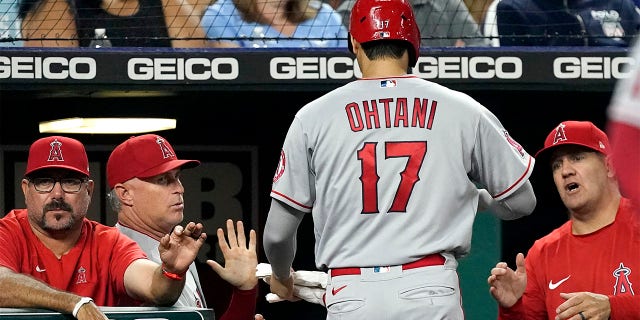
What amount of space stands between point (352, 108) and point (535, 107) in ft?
9.61

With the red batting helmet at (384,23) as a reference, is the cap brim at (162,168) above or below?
below

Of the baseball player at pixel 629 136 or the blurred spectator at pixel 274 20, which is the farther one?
the blurred spectator at pixel 274 20

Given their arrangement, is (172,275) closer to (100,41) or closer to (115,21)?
(100,41)

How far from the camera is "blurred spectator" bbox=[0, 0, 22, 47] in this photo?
5.61 metres

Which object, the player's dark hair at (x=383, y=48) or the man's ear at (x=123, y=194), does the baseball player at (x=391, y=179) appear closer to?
the player's dark hair at (x=383, y=48)

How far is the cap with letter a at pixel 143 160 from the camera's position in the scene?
14.0 ft

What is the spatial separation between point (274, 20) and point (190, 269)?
6.41 ft

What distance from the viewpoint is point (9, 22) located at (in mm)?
5730

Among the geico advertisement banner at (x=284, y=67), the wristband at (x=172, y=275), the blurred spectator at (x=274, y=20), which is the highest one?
the blurred spectator at (x=274, y=20)

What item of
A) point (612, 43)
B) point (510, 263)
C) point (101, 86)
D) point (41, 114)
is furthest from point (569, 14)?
point (41, 114)

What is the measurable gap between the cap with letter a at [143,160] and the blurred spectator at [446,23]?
1.77 meters

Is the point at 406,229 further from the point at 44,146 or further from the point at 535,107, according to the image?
the point at 535,107

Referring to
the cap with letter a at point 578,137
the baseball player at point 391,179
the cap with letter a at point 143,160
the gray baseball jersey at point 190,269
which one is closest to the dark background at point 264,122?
the cap with letter a at point 578,137

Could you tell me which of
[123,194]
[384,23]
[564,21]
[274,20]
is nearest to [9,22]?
[274,20]
